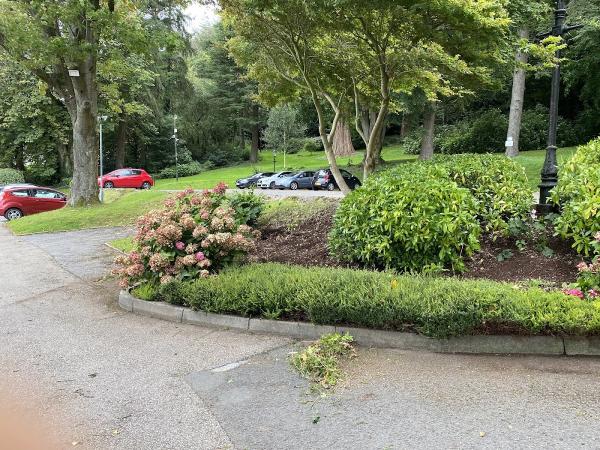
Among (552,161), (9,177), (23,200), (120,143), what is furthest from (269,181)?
(552,161)

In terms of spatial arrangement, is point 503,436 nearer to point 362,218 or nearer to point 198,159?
point 362,218

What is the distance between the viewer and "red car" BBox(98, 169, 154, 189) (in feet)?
117

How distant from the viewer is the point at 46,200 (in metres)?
23.6

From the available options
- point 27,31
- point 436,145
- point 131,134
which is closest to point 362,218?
point 27,31

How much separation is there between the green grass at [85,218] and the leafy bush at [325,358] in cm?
1331

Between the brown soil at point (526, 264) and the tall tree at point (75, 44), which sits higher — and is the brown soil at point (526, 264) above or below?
below

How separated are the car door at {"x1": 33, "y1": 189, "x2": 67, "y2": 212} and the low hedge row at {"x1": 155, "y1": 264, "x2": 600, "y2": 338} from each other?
20521 mm

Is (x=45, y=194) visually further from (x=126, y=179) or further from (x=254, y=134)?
(x=254, y=134)

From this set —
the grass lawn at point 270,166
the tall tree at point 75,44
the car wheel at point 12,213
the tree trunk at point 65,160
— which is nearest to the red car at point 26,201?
the car wheel at point 12,213

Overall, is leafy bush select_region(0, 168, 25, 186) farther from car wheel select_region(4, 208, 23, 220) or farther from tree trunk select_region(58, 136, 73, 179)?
car wheel select_region(4, 208, 23, 220)

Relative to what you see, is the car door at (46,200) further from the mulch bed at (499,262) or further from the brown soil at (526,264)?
the brown soil at (526,264)

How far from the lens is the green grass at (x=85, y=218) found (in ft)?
53.9

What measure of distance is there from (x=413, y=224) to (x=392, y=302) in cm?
166

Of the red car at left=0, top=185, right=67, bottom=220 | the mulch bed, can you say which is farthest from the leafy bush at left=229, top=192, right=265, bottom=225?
the red car at left=0, top=185, right=67, bottom=220
